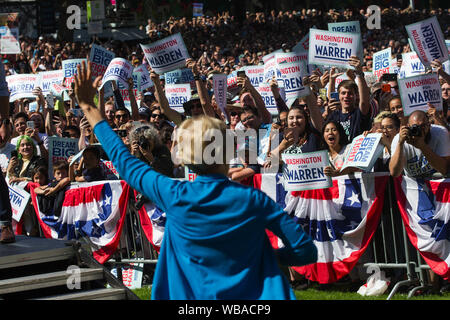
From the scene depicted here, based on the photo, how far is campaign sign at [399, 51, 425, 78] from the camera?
1100 centimetres

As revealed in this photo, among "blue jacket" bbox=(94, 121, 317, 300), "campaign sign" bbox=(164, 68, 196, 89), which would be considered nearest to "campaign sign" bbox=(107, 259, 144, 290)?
"campaign sign" bbox=(164, 68, 196, 89)

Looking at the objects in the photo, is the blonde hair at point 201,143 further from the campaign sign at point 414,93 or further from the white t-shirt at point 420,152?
the campaign sign at point 414,93

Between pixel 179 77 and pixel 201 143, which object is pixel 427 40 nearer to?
pixel 179 77

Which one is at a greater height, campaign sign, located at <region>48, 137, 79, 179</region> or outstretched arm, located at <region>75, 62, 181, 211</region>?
outstretched arm, located at <region>75, 62, 181, 211</region>

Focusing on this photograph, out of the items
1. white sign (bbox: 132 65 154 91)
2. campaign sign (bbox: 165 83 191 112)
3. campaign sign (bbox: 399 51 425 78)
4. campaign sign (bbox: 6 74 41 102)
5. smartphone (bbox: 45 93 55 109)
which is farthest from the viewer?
campaign sign (bbox: 6 74 41 102)

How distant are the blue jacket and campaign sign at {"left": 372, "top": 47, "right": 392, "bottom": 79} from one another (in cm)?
839

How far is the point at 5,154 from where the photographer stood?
11234mm

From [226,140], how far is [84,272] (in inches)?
123

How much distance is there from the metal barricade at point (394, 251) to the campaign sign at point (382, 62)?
4393 mm

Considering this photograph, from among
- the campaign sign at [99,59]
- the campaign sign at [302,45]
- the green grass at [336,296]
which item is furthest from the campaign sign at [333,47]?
the campaign sign at [99,59]

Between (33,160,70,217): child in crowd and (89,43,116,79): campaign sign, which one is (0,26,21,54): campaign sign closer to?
(89,43,116,79): campaign sign

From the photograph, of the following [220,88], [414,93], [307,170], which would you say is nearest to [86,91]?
[307,170]

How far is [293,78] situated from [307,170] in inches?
85.8

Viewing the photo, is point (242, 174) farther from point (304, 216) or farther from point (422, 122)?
point (422, 122)
